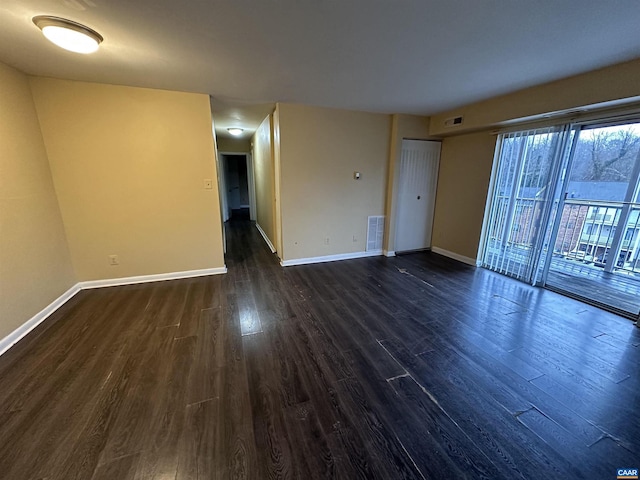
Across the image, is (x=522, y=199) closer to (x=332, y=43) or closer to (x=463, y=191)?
(x=463, y=191)

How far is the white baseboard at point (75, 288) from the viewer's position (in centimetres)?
226

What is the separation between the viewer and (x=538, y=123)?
131 inches

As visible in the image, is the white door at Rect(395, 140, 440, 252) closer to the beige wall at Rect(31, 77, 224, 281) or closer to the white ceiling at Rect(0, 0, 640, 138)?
the white ceiling at Rect(0, 0, 640, 138)

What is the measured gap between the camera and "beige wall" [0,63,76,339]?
2.30 m

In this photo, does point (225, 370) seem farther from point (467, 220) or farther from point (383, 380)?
point (467, 220)

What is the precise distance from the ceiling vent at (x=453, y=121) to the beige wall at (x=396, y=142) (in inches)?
17.0

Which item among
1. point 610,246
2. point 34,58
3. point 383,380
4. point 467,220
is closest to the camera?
point 383,380

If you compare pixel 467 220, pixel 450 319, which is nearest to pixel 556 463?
pixel 450 319

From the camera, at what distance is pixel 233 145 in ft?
24.8

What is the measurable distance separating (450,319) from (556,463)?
142cm

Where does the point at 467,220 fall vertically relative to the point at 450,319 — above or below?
above

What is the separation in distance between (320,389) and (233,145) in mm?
7424

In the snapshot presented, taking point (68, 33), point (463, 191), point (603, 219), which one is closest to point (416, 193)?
point (463, 191)

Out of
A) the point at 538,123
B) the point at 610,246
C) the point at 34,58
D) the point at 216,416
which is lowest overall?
the point at 216,416
